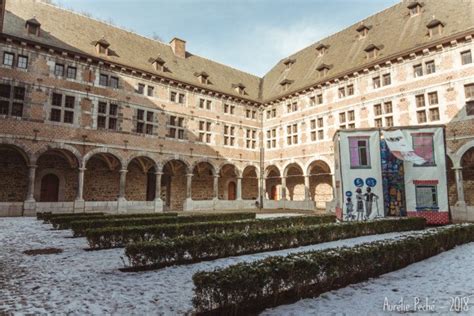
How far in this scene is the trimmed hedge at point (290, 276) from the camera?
3.48m

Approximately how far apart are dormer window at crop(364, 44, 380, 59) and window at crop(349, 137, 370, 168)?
30.1 ft

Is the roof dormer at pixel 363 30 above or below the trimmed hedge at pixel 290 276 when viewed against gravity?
above

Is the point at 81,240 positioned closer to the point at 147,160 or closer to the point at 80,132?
the point at 80,132

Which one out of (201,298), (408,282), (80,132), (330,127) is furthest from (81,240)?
(330,127)

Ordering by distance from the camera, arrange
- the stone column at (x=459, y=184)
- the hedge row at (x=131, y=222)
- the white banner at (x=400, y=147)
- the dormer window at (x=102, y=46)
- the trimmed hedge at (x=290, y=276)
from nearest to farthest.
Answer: the trimmed hedge at (x=290, y=276), the hedge row at (x=131, y=222), the white banner at (x=400, y=147), the stone column at (x=459, y=184), the dormer window at (x=102, y=46)

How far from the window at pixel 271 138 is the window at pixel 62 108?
16.5m

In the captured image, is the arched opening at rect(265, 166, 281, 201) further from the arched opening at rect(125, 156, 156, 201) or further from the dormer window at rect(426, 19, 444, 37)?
the dormer window at rect(426, 19, 444, 37)

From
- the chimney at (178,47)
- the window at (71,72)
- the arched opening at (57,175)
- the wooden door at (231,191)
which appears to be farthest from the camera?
the wooden door at (231,191)

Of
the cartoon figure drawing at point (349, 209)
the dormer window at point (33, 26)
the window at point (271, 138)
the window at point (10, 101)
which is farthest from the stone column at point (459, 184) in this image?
the dormer window at point (33, 26)

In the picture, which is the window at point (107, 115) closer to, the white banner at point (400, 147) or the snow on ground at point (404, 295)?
the white banner at point (400, 147)

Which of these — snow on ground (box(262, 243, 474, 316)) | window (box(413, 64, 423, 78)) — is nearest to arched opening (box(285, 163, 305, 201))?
window (box(413, 64, 423, 78))

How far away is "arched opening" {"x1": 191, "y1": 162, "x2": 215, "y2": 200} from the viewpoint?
84.2ft

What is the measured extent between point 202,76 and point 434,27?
55.3 feet

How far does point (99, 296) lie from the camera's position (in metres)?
4.15
